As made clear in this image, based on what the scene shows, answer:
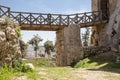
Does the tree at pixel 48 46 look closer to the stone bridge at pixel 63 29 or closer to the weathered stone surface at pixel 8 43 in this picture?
the stone bridge at pixel 63 29

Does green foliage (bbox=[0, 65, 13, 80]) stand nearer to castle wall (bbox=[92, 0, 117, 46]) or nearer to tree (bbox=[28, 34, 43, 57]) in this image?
castle wall (bbox=[92, 0, 117, 46])

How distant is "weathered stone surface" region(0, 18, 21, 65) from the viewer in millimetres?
10219

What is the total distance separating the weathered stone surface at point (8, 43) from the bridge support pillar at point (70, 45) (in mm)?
9005

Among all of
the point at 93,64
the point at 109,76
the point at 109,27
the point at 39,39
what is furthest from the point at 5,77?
the point at 39,39

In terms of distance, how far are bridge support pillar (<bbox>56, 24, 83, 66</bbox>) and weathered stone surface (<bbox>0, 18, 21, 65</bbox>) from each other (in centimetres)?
901

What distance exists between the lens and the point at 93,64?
54.4 feet

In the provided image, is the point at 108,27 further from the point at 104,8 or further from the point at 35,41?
the point at 35,41

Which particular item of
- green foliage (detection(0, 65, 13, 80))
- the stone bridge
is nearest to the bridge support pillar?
the stone bridge

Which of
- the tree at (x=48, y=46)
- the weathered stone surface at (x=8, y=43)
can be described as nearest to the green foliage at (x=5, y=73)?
the weathered stone surface at (x=8, y=43)

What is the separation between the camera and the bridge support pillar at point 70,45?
64.3 ft

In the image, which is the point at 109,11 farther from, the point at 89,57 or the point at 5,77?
the point at 5,77

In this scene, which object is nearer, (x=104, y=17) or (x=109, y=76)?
(x=109, y=76)

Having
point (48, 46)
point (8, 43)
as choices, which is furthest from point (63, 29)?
point (48, 46)

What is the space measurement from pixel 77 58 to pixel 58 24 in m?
3.31
